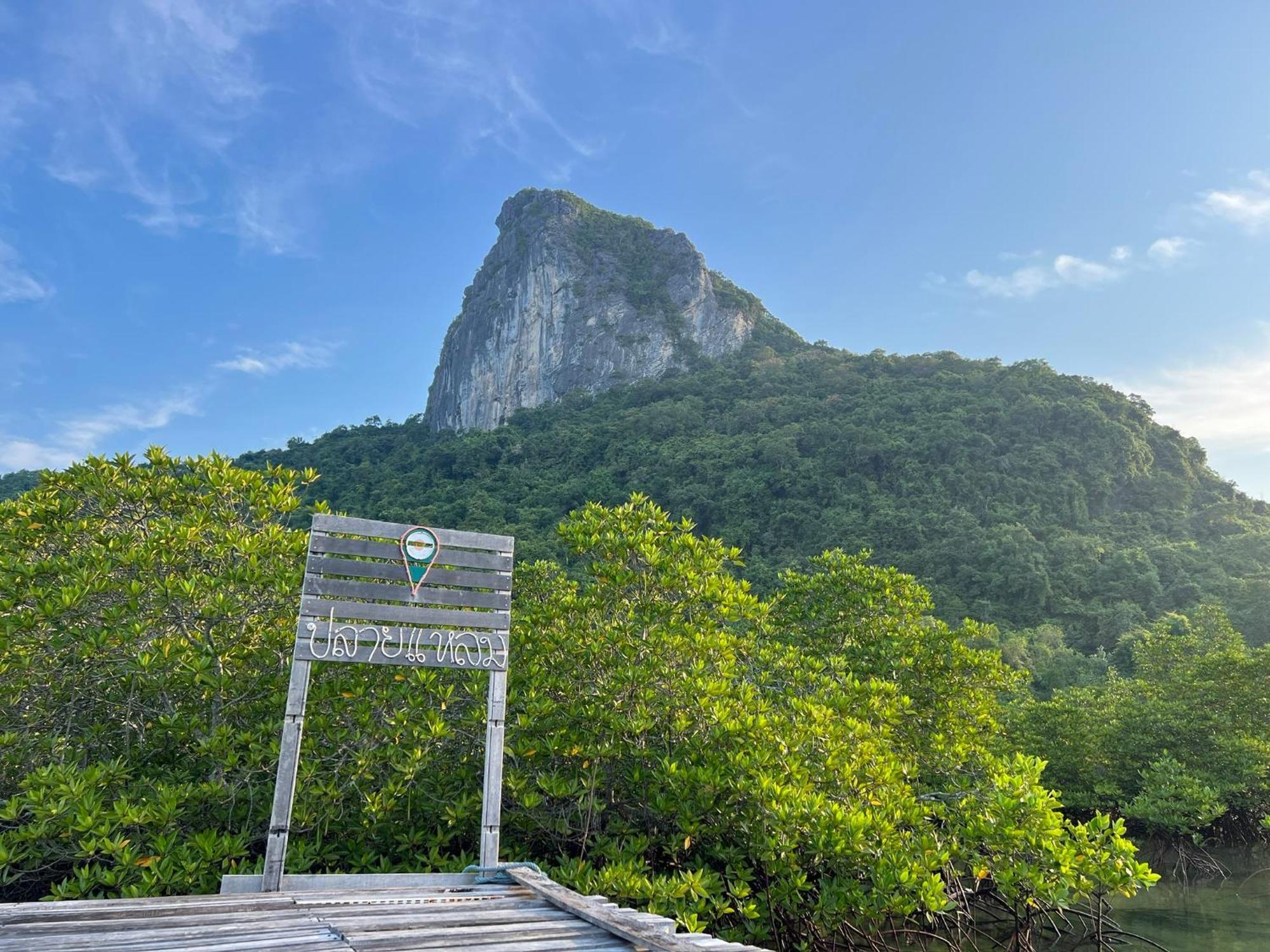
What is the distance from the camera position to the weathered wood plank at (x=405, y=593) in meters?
3.80

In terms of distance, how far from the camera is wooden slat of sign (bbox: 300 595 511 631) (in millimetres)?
3771

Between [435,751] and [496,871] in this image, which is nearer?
[496,871]

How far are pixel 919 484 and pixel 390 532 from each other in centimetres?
3683

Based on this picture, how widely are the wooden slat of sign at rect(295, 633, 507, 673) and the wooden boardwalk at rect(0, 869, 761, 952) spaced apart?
3.53 feet

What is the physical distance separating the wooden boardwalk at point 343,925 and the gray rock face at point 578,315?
6359 cm

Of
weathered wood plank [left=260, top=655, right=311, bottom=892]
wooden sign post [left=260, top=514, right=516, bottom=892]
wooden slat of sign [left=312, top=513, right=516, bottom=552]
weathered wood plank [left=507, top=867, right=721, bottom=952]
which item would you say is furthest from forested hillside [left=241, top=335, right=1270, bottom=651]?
weathered wood plank [left=507, top=867, right=721, bottom=952]

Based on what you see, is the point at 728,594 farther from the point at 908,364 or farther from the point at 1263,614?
the point at 908,364

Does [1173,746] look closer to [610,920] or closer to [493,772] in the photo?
[493,772]

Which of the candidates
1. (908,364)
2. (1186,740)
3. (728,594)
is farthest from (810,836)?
(908,364)

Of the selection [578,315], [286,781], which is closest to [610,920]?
[286,781]

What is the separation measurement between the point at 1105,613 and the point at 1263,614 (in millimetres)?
4508

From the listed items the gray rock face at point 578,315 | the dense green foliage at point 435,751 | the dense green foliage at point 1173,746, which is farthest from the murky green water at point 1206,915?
the gray rock face at point 578,315

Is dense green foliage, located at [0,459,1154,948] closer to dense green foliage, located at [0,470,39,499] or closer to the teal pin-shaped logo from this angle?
the teal pin-shaped logo

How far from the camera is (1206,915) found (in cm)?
884
